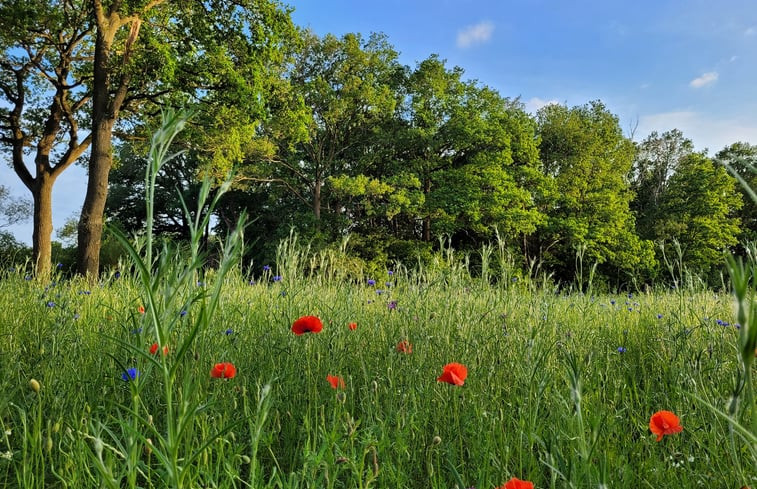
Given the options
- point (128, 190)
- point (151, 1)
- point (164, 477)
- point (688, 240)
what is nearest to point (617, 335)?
point (164, 477)

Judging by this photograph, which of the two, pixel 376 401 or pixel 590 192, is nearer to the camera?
pixel 376 401

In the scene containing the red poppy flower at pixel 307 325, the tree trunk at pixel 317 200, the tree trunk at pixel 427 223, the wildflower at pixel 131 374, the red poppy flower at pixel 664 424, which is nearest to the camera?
the wildflower at pixel 131 374

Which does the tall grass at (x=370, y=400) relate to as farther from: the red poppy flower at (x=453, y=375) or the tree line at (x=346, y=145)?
the tree line at (x=346, y=145)

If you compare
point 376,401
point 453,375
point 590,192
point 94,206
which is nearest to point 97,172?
point 94,206

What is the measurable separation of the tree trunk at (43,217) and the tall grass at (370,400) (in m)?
9.33

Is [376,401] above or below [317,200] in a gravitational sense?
below

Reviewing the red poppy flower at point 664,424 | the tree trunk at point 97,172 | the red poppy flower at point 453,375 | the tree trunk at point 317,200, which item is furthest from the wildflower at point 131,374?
the tree trunk at point 317,200

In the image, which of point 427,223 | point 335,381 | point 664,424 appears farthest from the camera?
point 427,223

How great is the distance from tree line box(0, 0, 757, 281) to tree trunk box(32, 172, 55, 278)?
0.06 meters

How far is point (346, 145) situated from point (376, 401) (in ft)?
63.9

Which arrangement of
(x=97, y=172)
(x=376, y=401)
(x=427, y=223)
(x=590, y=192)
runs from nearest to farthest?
(x=376, y=401), (x=97, y=172), (x=427, y=223), (x=590, y=192)

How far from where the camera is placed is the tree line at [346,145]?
10930 mm

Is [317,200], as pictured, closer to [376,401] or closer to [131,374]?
[376,401]

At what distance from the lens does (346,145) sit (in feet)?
67.3
